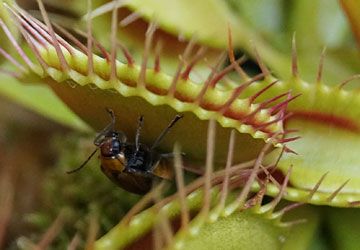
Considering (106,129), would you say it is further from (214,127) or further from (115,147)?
(214,127)

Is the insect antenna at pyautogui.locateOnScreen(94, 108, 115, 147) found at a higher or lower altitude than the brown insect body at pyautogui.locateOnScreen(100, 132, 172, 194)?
higher

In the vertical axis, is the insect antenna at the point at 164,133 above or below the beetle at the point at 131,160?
above

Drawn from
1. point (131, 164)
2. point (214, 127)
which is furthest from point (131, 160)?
point (214, 127)

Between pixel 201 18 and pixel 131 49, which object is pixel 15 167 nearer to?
pixel 131 49

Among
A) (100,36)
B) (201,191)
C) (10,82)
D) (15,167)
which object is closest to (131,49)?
(100,36)

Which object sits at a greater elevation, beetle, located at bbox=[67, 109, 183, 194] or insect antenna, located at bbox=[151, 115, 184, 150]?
insect antenna, located at bbox=[151, 115, 184, 150]

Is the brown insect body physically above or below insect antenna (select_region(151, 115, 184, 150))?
below

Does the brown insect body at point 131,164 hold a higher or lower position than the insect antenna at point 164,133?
lower

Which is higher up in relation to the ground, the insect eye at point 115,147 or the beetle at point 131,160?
the insect eye at point 115,147

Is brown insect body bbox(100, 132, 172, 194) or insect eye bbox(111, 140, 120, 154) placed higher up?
insect eye bbox(111, 140, 120, 154)
